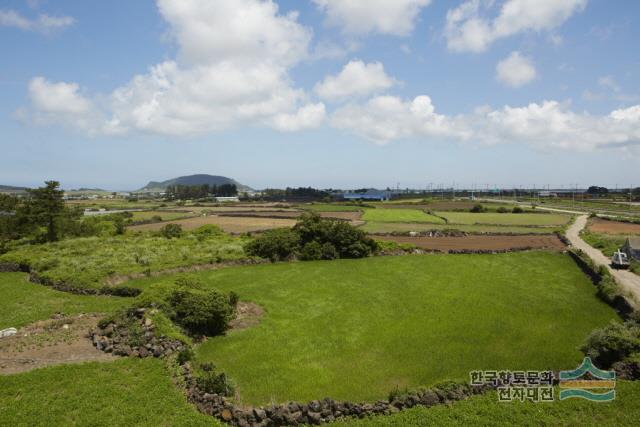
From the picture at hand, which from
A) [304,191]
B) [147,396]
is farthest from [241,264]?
[304,191]

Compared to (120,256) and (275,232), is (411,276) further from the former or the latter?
(120,256)

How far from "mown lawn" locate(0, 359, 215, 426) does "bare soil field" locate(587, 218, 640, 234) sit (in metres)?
58.7

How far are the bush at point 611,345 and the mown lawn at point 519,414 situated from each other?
2.33 m

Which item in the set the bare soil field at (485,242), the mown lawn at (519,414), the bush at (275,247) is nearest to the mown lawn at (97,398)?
the mown lawn at (519,414)

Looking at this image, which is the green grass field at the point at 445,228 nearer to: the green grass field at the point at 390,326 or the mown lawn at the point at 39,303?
the green grass field at the point at 390,326

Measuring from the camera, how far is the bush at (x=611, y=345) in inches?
507

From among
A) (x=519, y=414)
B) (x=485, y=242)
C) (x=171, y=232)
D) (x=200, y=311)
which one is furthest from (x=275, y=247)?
(x=485, y=242)

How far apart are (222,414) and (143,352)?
4.98 m

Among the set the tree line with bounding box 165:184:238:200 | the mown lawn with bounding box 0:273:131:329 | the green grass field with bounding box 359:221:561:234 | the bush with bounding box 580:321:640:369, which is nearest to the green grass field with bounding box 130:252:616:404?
the bush with bounding box 580:321:640:369

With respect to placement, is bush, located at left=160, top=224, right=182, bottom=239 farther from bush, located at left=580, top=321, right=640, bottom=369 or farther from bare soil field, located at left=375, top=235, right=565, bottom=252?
bush, located at left=580, top=321, right=640, bottom=369

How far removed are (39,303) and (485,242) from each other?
41.8 m

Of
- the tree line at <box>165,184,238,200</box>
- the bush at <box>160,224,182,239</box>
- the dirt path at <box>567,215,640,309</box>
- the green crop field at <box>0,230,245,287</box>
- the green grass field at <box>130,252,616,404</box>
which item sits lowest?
the green grass field at <box>130,252,616,404</box>

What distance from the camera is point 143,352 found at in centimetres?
1384

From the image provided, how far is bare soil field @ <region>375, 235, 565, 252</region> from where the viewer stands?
131ft
